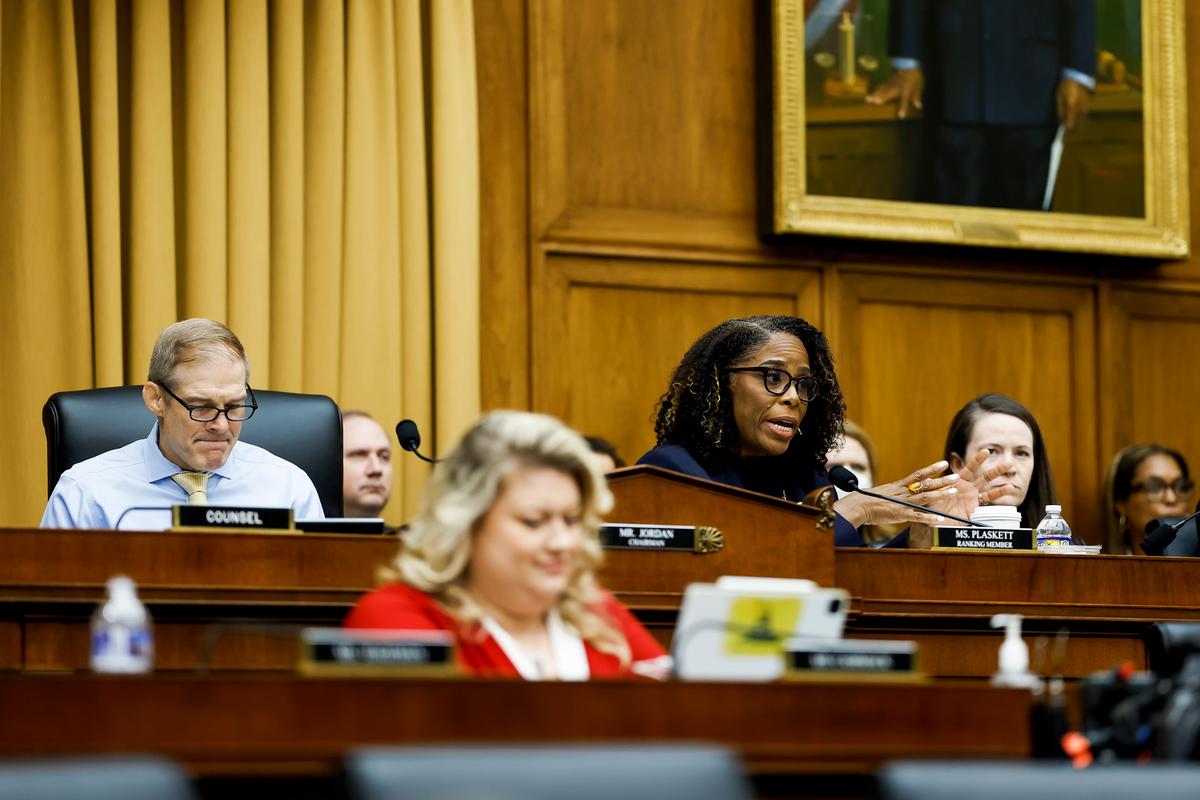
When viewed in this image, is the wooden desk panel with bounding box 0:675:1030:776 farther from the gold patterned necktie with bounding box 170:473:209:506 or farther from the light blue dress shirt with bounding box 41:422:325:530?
the gold patterned necktie with bounding box 170:473:209:506

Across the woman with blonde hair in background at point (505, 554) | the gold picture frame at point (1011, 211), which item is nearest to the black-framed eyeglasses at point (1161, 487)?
the gold picture frame at point (1011, 211)

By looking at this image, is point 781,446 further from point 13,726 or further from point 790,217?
point 13,726

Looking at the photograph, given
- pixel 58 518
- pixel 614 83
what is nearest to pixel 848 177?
pixel 614 83

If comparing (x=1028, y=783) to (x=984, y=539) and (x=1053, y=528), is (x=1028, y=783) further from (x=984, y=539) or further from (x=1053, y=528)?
(x=1053, y=528)

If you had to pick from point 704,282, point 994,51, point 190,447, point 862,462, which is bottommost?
point 862,462

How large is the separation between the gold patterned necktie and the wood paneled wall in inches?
83.0

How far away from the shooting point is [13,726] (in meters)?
2.10

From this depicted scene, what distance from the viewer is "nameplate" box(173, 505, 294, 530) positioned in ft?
11.5

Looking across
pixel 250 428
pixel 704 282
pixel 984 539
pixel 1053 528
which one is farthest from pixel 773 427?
pixel 704 282

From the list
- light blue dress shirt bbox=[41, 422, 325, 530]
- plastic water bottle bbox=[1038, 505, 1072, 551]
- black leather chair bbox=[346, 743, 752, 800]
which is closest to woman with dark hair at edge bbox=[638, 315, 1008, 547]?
plastic water bottle bbox=[1038, 505, 1072, 551]

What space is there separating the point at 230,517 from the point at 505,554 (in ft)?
3.14

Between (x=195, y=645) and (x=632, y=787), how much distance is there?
5.48ft

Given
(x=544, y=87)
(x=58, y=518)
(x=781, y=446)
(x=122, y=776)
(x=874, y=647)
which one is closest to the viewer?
(x=122, y=776)

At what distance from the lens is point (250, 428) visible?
4.57m
